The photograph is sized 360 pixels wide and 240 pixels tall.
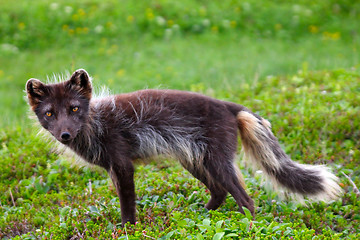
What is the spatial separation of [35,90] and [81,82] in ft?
1.71

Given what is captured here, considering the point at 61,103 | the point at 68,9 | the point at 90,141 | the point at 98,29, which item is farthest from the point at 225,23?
the point at 61,103

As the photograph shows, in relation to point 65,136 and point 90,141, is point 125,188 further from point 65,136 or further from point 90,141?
point 65,136

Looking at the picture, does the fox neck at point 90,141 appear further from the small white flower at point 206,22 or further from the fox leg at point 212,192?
the small white flower at point 206,22

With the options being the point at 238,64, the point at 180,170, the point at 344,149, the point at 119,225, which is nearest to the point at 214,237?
the point at 119,225

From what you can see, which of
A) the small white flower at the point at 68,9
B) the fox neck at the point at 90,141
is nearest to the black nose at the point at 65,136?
the fox neck at the point at 90,141

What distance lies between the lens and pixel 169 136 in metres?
5.54

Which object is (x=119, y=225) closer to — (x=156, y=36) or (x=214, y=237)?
(x=214, y=237)

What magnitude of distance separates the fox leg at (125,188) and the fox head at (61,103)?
65 centimetres

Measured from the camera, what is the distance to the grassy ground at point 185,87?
215 inches

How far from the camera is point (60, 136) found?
15.8 feet

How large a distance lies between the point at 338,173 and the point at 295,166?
117 cm

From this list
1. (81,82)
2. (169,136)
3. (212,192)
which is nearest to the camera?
(81,82)

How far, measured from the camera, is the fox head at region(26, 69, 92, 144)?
16.3 ft

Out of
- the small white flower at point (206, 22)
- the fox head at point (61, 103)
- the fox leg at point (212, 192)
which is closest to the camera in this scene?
the fox head at point (61, 103)
